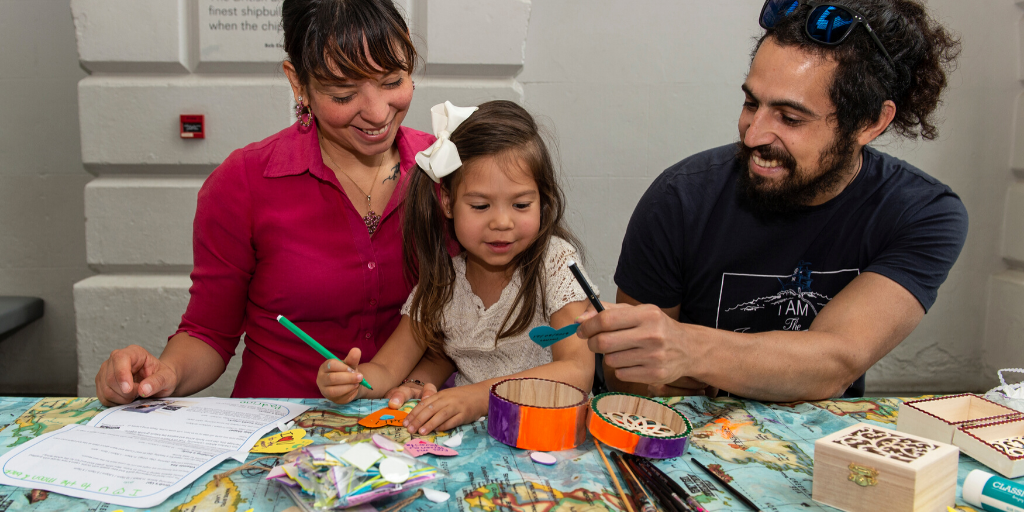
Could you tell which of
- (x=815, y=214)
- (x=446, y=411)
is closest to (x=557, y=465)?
(x=446, y=411)

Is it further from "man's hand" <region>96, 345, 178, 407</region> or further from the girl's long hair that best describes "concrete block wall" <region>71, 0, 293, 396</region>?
"man's hand" <region>96, 345, 178, 407</region>

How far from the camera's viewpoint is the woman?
153 cm

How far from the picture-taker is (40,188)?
3279 mm

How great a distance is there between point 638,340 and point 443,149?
630 mm

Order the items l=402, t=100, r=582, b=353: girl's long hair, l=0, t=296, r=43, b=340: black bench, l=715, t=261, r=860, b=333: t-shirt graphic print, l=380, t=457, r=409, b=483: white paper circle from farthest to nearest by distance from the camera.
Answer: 1. l=0, t=296, r=43, b=340: black bench
2. l=715, t=261, r=860, b=333: t-shirt graphic print
3. l=402, t=100, r=582, b=353: girl's long hair
4. l=380, t=457, r=409, b=483: white paper circle

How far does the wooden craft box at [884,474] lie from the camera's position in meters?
0.92

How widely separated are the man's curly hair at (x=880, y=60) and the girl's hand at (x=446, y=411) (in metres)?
1.10

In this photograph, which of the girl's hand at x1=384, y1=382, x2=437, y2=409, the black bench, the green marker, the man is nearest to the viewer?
the green marker

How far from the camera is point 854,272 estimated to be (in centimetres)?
168

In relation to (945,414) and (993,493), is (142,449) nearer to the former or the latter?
(993,493)

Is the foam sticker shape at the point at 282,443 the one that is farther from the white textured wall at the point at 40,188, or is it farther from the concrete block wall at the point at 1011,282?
the concrete block wall at the point at 1011,282

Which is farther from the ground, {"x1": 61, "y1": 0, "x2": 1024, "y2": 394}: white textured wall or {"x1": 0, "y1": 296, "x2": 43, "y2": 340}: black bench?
{"x1": 61, "y1": 0, "x2": 1024, "y2": 394}: white textured wall

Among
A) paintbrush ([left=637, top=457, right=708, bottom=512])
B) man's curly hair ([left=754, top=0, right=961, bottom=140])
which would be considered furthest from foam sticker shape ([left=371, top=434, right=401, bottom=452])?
man's curly hair ([left=754, top=0, right=961, bottom=140])

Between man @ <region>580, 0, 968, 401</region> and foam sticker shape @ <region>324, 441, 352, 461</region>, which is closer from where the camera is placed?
foam sticker shape @ <region>324, 441, 352, 461</region>
